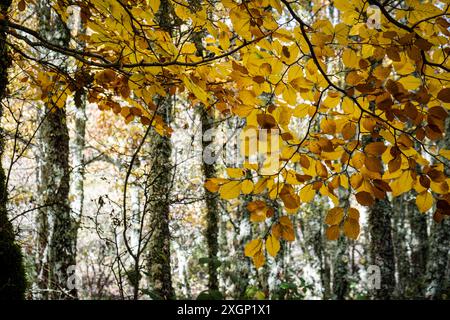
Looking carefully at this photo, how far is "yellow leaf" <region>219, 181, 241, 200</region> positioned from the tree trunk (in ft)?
14.9

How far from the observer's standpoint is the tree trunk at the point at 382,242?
5.21 meters

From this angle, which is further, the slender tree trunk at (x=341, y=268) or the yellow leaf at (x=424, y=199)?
the slender tree trunk at (x=341, y=268)

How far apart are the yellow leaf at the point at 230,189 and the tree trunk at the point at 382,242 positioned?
4.54 m

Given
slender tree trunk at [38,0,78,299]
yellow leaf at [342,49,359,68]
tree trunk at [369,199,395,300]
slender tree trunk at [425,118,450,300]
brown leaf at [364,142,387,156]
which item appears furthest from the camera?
slender tree trunk at [425,118,450,300]

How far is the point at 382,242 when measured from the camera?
210 inches

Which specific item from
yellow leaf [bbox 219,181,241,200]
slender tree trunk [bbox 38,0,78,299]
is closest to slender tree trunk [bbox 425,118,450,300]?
yellow leaf [bbox 219,181,241,200]

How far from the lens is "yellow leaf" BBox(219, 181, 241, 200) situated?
1.52 meters

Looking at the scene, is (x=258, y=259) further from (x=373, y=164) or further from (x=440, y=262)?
(x=440, y=262)

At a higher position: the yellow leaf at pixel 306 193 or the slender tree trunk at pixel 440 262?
the yellow leaf at pixel 306 193

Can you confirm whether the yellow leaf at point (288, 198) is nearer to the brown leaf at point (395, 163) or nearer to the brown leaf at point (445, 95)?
the brown leaf at point (395, 163)

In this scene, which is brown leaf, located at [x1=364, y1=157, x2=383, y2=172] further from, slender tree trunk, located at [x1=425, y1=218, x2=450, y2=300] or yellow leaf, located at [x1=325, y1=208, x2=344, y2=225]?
slender tree trunk, located at [x1=425, y1=218, x2=450, y2=300]

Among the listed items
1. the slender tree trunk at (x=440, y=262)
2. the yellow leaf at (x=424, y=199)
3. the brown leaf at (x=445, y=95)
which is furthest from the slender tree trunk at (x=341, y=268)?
the brown leaf at (x=445, y=95)
